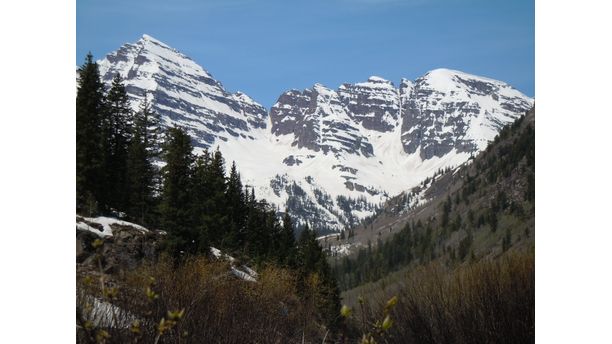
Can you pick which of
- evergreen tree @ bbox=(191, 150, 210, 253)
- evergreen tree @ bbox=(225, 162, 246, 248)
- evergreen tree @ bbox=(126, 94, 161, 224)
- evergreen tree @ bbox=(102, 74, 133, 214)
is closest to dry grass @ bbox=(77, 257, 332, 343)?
evergreen tree @ bbox=(102, 74, 133, 214)

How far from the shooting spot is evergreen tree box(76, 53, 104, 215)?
1465 centimetres

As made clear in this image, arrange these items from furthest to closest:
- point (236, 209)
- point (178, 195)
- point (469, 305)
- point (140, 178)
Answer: point (236, 209), point (140, 178), point (178, 195), point (469, 305)

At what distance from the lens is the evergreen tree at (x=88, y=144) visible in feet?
48.1

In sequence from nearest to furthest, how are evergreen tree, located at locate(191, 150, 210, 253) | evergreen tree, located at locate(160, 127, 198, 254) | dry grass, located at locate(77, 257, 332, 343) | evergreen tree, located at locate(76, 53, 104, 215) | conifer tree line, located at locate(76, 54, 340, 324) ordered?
dry grass, located at locate(77, 257, 332, 343)
evergreen tree, located at locate(76, 53, 104, 215)
conifer tree line, located at locate(76, 54, 340, 324)
evergreen tree, located at locate(160, 127, 198, 254)
evergreen tree, located at locate(191, 150, 210, 253)

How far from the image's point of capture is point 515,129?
116 meters

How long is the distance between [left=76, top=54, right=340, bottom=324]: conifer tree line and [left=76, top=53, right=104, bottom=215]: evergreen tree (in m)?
0.04

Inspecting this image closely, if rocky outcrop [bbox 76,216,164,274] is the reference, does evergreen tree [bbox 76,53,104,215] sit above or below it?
above

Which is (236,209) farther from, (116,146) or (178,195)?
(178,195)

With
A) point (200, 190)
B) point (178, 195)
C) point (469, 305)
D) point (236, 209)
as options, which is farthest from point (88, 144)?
point (236, 209)

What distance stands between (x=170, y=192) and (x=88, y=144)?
9.04 meters

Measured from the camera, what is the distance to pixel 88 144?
1686cm

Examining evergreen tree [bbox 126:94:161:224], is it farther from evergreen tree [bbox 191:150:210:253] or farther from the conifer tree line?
evergreen tree [bbox 191:150:210:253]
